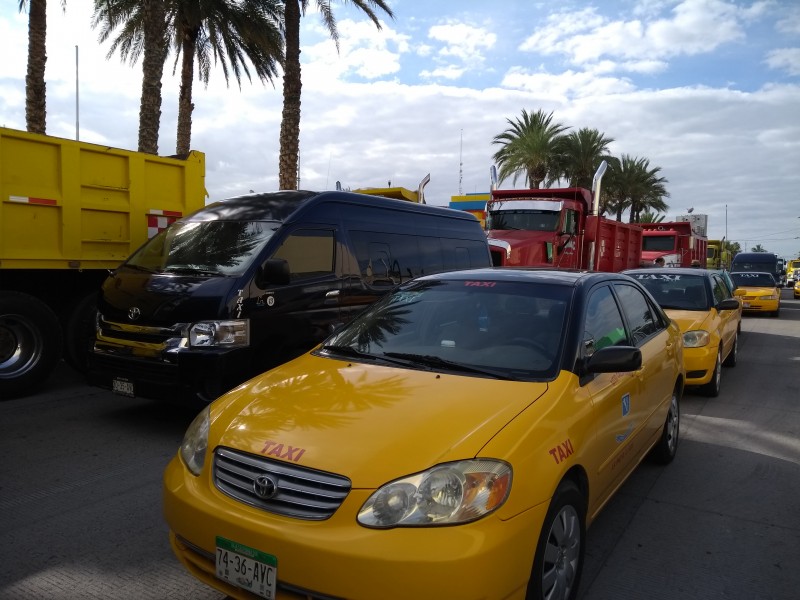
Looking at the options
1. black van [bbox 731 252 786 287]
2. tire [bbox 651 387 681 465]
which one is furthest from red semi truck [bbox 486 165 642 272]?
black van [bbox 731 252 786 287]

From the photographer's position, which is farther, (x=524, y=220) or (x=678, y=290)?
(x=524, y=220)

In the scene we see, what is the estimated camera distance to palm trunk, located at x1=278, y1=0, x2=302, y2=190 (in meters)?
14.3

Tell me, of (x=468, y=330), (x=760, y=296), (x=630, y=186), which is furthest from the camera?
(x=630, y=186)

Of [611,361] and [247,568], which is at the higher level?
[611,361]

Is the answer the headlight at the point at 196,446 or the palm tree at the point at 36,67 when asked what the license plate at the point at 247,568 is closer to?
the headlight at the point at 196,446

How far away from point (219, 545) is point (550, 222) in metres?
11.9

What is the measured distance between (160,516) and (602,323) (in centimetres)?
297

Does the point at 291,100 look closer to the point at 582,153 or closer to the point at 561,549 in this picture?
the point at 561,549

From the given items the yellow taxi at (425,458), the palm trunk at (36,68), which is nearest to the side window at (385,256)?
the yellow taxi at (425,458)

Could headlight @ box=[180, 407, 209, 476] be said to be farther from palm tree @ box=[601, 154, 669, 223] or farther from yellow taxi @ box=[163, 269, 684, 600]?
palm tree @ box=[601, 154, 669, 223]

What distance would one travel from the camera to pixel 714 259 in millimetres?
30203

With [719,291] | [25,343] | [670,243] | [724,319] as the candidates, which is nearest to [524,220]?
[719,291]

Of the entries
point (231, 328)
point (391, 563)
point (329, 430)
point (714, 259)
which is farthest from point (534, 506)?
point (714, 259)

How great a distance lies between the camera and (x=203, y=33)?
61.4ft
